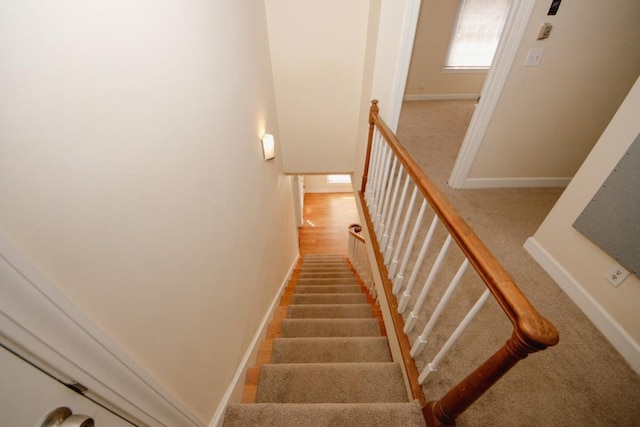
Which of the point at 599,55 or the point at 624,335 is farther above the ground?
the point at 599,55

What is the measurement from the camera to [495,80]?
6.34ft

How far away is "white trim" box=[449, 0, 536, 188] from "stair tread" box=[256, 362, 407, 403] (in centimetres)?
189

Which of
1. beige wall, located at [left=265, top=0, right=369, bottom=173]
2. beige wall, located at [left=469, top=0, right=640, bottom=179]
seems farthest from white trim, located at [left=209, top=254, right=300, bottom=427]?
beige wall, located at [left=469, top=0, right=640, bottom=179]

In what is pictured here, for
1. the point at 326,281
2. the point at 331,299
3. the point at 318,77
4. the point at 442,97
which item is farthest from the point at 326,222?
the point at 318,77

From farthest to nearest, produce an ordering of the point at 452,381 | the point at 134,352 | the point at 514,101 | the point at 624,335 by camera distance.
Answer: the point at 514,101 < the point at 624,335 < the point at 452,381 < the point at 134,352

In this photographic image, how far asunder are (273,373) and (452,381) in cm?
99

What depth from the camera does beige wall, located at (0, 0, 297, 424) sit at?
0.48 meters

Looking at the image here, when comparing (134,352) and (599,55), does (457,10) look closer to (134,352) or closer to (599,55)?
(599,55)

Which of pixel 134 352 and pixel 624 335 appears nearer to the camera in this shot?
pixel 134 352

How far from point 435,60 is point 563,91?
3154mm

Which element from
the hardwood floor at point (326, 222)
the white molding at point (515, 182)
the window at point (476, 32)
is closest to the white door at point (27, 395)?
the white molding at point (515, 182)

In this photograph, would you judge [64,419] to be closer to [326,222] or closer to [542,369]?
[542,369]

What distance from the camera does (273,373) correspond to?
1.50m

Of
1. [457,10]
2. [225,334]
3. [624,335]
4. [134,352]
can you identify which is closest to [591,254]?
[624,335]
